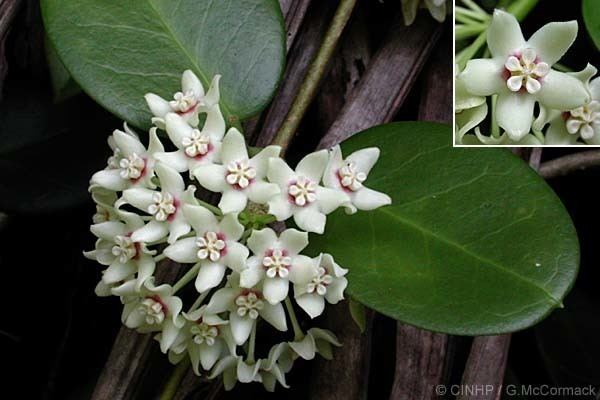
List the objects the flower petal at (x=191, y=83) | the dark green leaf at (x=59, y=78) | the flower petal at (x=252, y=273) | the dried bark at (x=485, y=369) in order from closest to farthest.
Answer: the flower petal at (x=252, y=273) → the flower petal at (x=191, y=83) → the dried bark at (x=485, y=369) → the dark green leaf at (x=59, y=78)

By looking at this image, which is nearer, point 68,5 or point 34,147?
point 68,5

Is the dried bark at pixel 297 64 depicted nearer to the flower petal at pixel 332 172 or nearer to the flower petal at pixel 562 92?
the flower petal at pixel 332 172

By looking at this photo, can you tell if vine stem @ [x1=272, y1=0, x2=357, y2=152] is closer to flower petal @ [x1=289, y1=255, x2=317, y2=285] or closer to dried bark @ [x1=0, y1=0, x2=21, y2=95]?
flower petal @ [x1=289, y1=255, x2=317, y2=285]

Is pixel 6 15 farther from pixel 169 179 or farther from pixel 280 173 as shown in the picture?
pixel 280 173

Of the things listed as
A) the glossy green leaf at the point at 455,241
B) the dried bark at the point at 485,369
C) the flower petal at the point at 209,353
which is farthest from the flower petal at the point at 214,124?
the dried bark at the point at 485,369

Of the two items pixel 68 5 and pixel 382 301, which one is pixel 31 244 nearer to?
pixel 68 5

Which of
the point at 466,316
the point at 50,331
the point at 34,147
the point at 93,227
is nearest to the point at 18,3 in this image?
the point at 34,147

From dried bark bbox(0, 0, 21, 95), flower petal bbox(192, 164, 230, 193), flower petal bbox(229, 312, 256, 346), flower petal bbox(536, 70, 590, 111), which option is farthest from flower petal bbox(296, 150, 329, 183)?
dried bark bbox(0, 0, 21, 95)
